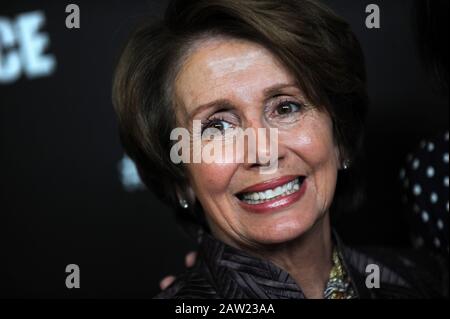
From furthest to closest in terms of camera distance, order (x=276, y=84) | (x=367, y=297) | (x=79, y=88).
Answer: (x=79, y=88) < (x=367, y=297) < (x=276, y=84)

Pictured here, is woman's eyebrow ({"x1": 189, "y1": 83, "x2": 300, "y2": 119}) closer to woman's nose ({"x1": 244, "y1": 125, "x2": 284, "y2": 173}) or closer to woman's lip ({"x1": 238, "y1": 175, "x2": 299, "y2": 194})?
woman's nose ({"x1": 244, "y1": 125, "x2": 284, "y2": 173})

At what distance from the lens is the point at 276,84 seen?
1429 millimetres

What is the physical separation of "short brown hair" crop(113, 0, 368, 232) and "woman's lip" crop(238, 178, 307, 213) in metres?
0.19

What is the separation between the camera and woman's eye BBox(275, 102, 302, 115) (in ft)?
4.77

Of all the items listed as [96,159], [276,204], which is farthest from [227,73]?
[96,159]

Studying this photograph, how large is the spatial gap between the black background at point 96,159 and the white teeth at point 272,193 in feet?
2.78

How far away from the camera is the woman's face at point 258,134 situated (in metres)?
1.43

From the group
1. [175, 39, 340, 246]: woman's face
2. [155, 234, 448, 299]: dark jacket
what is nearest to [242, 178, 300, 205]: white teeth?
[175, 39, 340, 246]: woman's face

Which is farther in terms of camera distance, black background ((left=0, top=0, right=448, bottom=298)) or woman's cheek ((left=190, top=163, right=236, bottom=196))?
black background ((left=0, top=0, right=448, bottom=298))

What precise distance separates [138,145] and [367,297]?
64 centimetres

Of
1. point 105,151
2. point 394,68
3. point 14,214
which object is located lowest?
point 14,214
